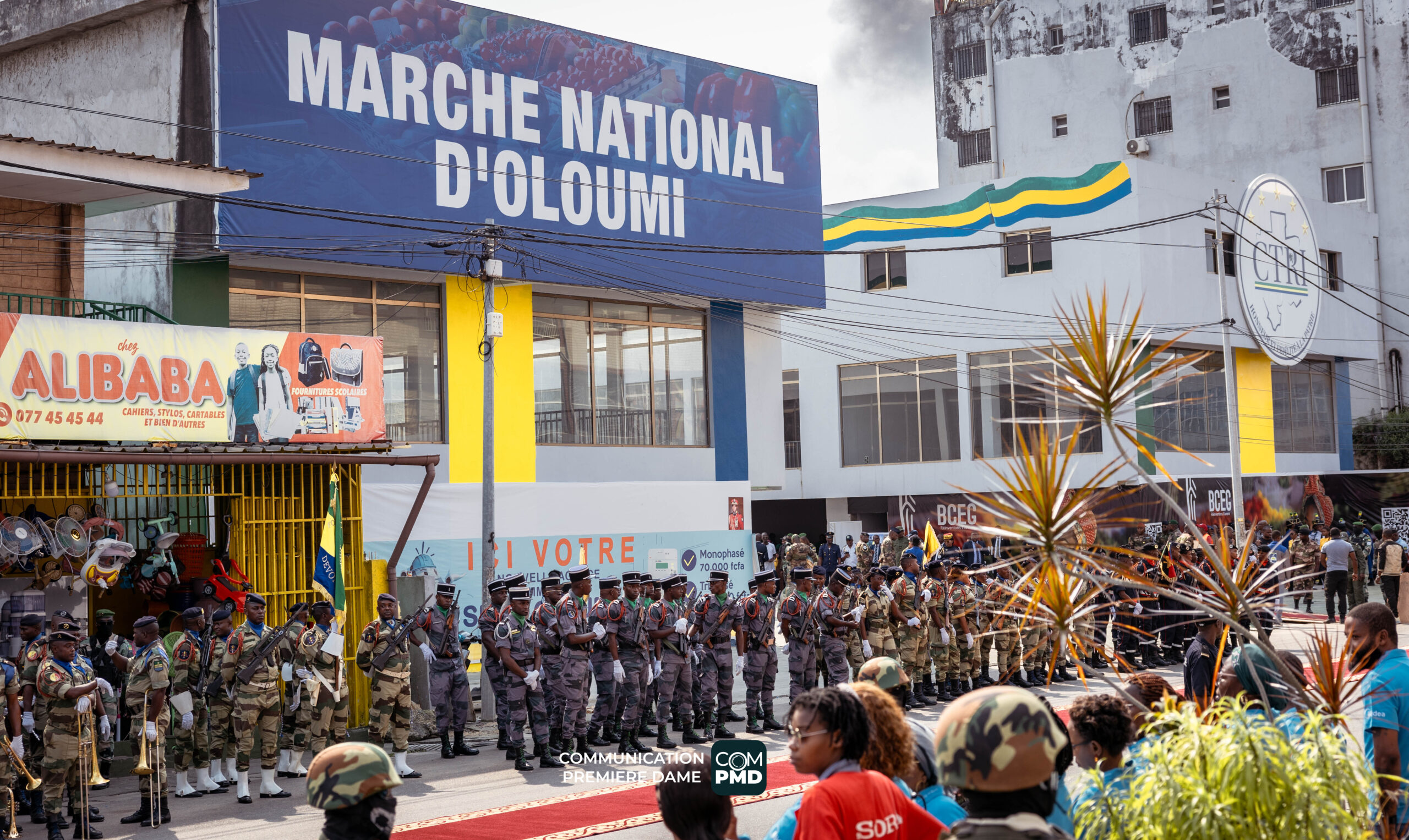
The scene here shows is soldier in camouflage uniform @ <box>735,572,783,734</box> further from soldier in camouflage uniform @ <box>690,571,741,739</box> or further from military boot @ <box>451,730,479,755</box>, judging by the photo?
military boot @ <box>451,730,479,755</box>

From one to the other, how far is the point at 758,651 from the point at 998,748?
11.8m

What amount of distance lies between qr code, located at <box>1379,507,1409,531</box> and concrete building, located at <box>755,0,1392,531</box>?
4093 millimetres

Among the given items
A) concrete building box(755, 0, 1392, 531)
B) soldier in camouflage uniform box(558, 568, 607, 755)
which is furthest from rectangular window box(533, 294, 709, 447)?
soldier in camouflage uniform box(558, 568, 607, 755)

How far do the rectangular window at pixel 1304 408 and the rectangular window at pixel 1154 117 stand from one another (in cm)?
1123

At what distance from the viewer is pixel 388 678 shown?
1332 centimetres

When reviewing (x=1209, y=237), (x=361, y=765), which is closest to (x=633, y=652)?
(x=361, y=765)

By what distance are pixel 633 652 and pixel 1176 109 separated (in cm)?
4317

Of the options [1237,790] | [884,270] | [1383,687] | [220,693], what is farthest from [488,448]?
[884,270]

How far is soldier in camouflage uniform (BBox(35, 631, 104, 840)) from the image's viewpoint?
1073 centimetres

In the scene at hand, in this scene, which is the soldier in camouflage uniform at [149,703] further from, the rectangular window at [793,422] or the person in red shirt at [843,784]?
the rectangular window at [793,422]

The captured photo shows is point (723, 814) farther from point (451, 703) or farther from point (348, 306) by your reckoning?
point (348, 306)

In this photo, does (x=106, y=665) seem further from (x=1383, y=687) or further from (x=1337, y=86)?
(x=1337, y=86)

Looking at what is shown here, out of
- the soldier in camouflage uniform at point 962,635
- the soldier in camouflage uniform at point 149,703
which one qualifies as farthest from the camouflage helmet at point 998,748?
the soldier in camouflage uniform at point 962,635

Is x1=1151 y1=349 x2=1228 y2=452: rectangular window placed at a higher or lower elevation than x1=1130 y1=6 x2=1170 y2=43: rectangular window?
lower
